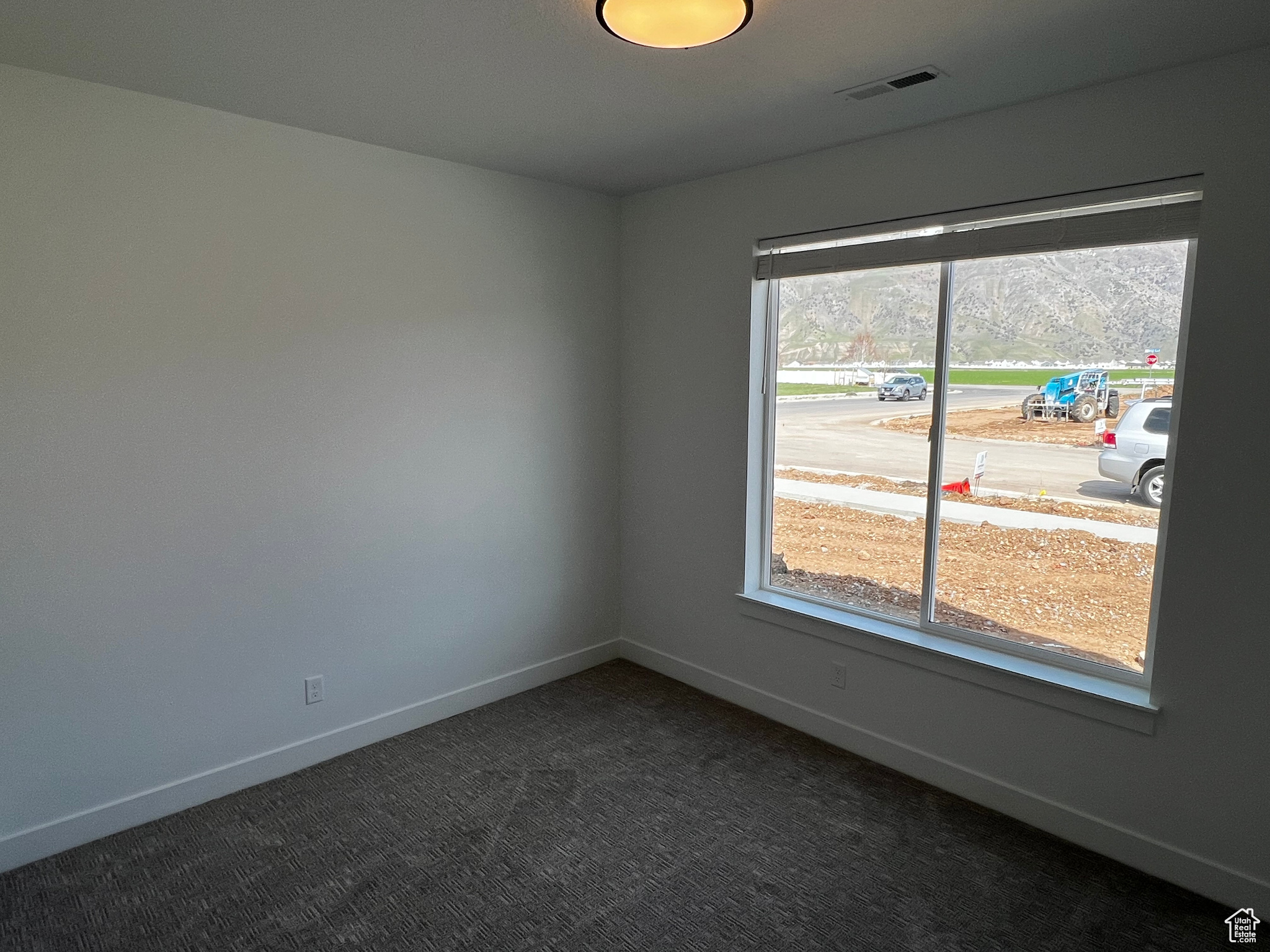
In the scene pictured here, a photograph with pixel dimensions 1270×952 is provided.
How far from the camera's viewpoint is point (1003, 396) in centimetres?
291

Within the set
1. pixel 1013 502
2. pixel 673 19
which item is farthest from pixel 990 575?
pixel 673 19

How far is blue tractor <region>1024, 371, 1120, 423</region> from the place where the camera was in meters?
2.68

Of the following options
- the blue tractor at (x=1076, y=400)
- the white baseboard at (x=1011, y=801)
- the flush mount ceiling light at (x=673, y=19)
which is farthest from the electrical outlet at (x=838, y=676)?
the flush mount ceiling light at (x=673, y=19)

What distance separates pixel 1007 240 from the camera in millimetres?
2758

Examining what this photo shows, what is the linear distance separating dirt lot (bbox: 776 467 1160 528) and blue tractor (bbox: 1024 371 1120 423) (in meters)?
0.31

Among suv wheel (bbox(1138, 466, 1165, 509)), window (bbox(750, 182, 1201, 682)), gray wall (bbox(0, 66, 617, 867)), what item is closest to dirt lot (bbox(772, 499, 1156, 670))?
window (bbox(750, 182, 1201, 682))

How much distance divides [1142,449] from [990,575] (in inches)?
28.0

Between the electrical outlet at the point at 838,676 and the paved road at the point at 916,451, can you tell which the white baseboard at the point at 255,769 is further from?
the paved road at the point at 916,451

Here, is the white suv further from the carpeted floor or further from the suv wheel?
the carpeted floor

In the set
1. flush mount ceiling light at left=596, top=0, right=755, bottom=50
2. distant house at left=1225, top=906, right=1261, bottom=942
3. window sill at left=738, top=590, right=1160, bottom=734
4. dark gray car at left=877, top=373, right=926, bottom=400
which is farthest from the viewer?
dark gray car at left=877, top=373, right=926, bottom=400

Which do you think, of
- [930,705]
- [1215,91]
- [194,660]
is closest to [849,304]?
[1215,91]

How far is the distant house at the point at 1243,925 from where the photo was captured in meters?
2.25

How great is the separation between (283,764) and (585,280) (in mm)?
2642

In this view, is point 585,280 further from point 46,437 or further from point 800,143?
point 46,437
